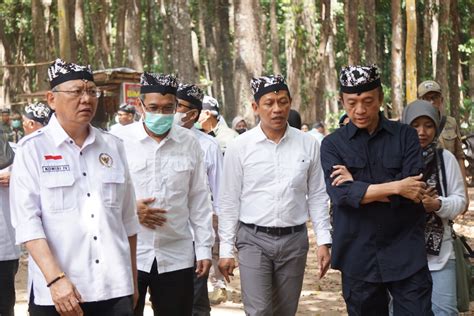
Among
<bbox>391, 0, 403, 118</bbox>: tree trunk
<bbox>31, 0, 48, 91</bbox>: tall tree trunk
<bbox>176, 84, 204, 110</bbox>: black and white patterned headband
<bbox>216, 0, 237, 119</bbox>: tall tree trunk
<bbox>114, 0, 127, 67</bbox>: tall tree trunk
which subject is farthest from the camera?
<bbox>114, 0, 127, 67</bbox>: tall tree trunk

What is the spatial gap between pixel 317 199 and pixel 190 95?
164 centimetres

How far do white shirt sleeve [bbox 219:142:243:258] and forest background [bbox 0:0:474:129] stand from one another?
11346 millimetres

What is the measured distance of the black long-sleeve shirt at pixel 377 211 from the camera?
539 centimetres

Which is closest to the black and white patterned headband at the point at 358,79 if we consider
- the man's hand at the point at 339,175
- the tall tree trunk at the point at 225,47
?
the man's hand at the point at 339,175

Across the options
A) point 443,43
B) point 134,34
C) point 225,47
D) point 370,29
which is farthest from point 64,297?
point 225,47

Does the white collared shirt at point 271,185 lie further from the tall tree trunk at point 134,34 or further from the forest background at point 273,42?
the tall tree trunk at point 134,34

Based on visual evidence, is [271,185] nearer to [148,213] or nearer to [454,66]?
[148,213]

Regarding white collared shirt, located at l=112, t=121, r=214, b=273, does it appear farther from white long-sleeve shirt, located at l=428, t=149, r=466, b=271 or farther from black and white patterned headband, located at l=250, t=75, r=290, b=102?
white long-sleeve shirt, located at l=428, t=149, r=466, b=271

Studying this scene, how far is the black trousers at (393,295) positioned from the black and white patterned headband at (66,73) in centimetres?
203

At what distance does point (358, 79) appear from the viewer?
5.53 metres

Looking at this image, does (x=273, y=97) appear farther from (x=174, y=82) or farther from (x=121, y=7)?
(x=121, y=7)

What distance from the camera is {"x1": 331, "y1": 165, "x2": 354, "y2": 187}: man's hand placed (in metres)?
5.44

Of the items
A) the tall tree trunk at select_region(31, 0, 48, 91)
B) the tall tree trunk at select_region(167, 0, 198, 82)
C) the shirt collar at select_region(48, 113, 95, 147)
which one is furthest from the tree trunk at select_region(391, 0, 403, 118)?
the shirt collar at select_region(48, 113, 95, 147)

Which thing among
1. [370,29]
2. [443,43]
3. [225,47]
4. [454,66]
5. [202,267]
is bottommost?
[202,267]
